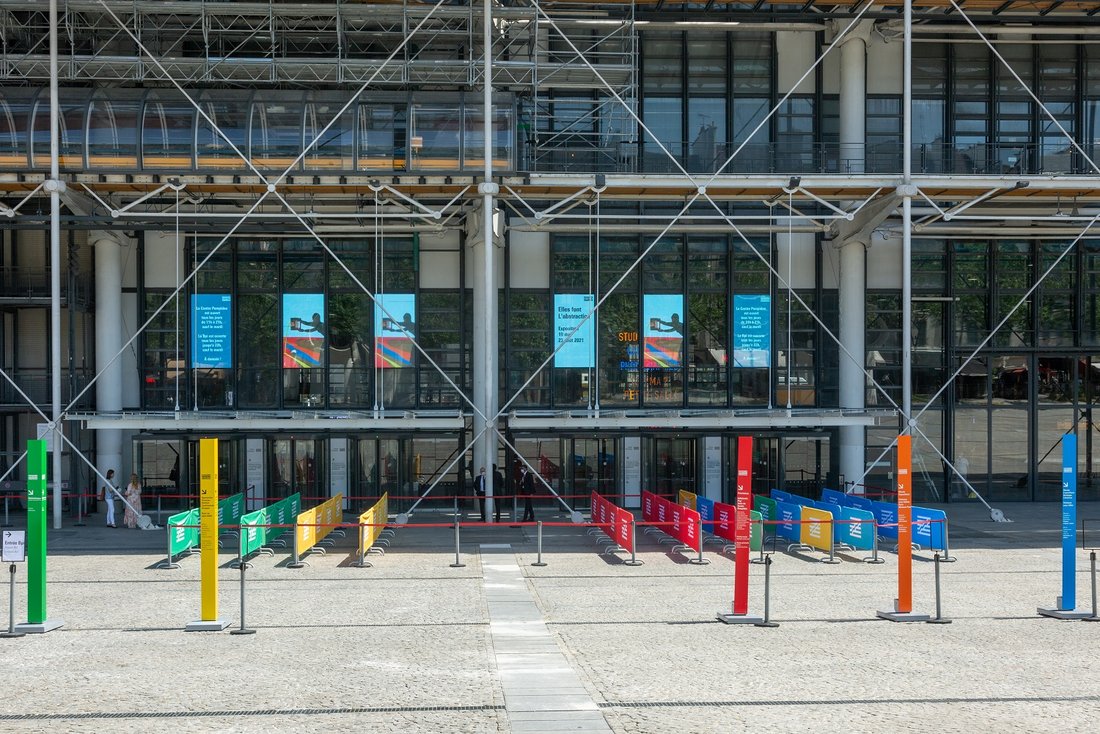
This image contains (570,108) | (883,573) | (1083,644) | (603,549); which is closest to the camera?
(1083,644)

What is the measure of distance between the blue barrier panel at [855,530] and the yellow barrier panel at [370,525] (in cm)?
873

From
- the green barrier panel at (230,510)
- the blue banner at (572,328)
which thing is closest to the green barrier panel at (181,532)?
the green barrier panel at (230,510)

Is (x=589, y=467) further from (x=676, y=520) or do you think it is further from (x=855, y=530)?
(x=855, y=530)

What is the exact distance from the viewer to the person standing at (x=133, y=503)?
23547 mm

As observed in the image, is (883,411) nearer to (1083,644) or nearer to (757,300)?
(757,300)

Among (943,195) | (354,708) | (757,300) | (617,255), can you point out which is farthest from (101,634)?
(943,195)

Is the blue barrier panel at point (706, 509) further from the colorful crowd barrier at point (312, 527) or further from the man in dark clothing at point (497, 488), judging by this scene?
the colorful crowd barrier at point (312, 527)

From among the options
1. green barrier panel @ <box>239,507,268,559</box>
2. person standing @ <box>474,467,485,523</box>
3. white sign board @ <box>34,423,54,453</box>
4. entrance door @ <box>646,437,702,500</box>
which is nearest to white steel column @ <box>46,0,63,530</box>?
white sign board @ <box>34,423,54,453</box>

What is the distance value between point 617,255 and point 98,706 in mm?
19273

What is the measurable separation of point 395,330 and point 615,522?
9304mm

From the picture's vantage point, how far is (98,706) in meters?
10.3

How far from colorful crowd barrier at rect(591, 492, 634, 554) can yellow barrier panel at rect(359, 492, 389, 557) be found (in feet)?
13.9

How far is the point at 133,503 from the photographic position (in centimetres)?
2359

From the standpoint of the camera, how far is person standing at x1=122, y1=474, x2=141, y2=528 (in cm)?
2355
